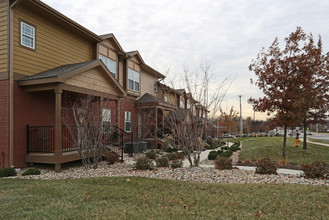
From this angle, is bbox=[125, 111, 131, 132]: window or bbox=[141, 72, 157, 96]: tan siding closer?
bbox=[125, 111, 131, 132]: window

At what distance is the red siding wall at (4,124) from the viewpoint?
8500mm

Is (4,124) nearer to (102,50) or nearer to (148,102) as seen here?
(102,50)

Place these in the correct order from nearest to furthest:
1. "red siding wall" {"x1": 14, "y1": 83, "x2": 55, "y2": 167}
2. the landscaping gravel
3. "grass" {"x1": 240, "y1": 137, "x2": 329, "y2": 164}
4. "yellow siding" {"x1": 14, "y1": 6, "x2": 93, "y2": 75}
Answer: the landscaping gravel < "red siding wall" {"x1": 14, "y1": 83, "x2": 55, "y2": 167} < "yellow siding" {"x1": 14, "y1": 6, "x2": 93, "y2": 75} < "grass" {"x1": 240, "y1": 137, "x2": 329, "y2": 164}

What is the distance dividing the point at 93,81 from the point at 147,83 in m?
10.1

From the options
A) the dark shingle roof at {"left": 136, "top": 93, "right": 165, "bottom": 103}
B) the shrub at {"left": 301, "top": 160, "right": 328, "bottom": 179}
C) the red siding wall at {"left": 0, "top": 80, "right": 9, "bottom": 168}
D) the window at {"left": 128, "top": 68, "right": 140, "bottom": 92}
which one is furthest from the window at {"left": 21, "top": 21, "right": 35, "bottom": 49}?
the shrub at {"left": 301, "top": 160, "right": 328, "bottom": 179}

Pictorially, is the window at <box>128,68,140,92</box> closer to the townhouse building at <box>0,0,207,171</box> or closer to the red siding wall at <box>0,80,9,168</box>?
the townhouse building at <box>0,0,207,171</box>

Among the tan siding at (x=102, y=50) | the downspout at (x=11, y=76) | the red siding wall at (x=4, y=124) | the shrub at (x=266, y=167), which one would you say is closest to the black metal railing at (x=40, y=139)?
the downspout at (x=11, y=76)

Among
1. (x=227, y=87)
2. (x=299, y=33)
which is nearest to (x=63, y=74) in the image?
(x=227, y=87)

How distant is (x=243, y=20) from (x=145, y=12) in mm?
5160

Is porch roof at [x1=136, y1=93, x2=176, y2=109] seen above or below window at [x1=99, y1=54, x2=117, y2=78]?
below

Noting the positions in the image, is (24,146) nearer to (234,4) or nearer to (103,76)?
(103,76)

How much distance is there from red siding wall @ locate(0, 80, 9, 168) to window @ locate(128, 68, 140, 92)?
9.45 meters

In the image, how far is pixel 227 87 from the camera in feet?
26.5

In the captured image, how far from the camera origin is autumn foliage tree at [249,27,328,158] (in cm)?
1057
